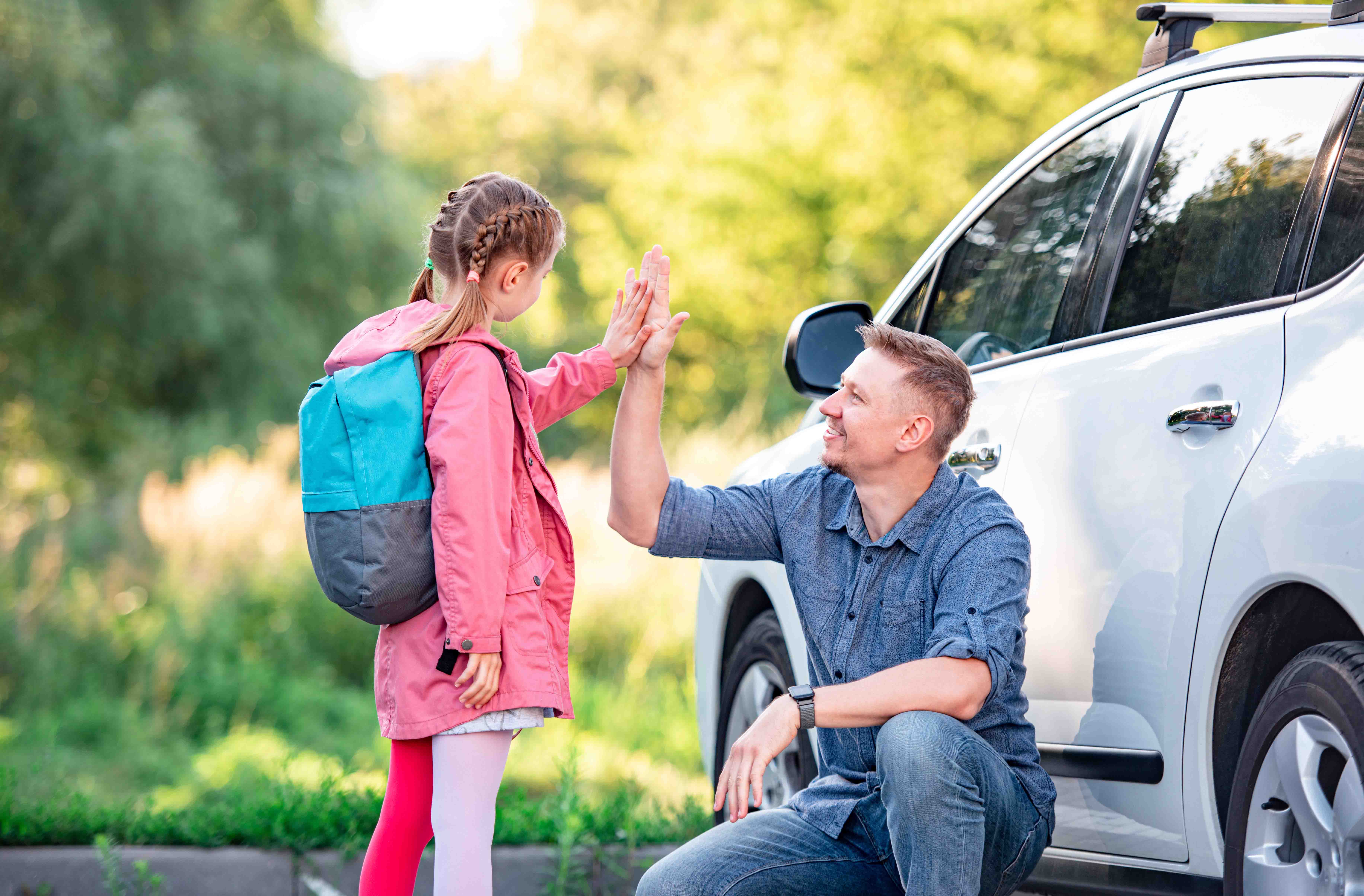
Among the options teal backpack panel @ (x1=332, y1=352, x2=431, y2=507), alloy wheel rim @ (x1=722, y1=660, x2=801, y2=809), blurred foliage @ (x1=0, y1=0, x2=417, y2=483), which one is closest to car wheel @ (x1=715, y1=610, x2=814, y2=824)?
alloy wheel rim @ (x1=722, y1=660, x2=801, y2=809)

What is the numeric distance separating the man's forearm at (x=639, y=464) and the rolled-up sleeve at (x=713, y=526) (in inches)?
1.0

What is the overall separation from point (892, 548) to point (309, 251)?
49.3 feet

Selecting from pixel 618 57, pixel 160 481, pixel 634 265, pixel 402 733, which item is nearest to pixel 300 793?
pixel 402 733

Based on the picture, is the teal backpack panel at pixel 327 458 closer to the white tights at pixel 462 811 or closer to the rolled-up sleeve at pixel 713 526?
the white tights at pixel 462 811

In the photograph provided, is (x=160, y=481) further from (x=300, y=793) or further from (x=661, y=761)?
(x=300, y=793)

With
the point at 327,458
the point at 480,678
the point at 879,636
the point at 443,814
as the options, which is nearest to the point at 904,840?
the point at 879,636

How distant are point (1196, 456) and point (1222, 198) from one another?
582 mm

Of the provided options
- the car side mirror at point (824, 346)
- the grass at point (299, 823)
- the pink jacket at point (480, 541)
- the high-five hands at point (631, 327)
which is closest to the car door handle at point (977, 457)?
the car side mirror at point (824, 346)

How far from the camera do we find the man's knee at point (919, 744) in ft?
6.80

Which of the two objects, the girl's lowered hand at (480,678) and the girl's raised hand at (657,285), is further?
the girl's raised hand at (657,285)

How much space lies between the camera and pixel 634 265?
26.4 meters

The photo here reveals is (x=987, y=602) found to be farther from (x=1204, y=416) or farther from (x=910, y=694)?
(x=1204, y=416)

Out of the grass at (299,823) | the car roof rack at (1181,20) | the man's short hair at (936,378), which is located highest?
the car roof rack at (1181,20)

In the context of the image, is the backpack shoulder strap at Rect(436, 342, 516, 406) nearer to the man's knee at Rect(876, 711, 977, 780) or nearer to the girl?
the girl
